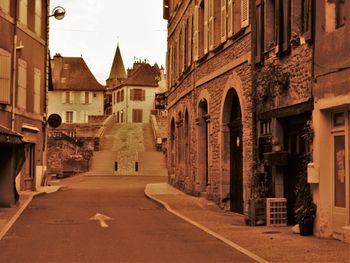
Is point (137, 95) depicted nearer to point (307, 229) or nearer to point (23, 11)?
point (23, 11)

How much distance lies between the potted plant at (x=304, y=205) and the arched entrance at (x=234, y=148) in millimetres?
5020

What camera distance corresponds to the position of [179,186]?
28734 millimetres

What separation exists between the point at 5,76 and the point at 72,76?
64074 mm

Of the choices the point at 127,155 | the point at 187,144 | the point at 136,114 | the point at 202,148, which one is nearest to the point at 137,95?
the point at 136,114

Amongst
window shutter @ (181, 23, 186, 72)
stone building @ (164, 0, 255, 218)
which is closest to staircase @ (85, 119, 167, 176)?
stone building @ (164, 0, 255, 218)

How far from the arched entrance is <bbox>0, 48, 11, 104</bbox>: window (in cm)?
865

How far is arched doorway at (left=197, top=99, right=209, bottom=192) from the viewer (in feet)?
77.8

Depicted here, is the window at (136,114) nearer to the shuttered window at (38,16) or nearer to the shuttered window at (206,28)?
the shuttered window at (38,16)

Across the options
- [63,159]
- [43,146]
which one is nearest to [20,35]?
[43,146]

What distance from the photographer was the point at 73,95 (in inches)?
3381

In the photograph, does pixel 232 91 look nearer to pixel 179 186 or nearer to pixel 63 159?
pixel 179 186

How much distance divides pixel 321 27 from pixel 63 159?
1367 inches

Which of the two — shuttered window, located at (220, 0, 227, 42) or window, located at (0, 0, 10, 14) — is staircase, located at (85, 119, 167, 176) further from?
shuttered window, located at (220, 0, 227, 42)

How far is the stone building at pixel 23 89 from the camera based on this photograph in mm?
19609
